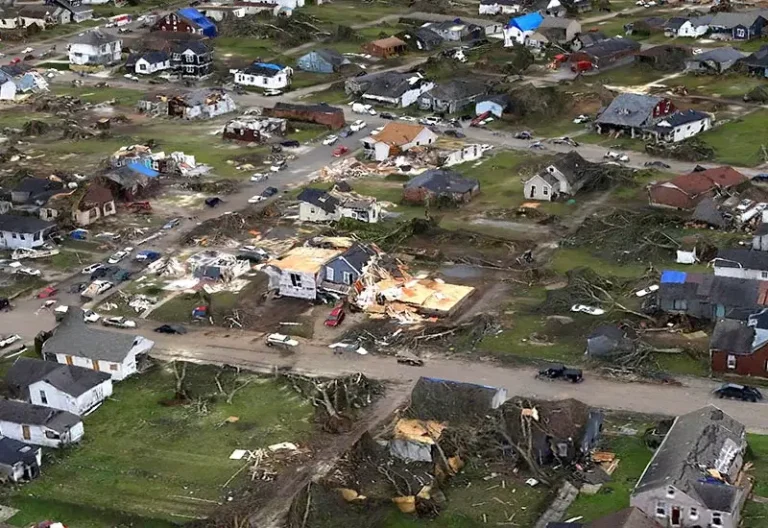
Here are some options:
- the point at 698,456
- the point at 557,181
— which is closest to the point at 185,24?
the point at 557,181

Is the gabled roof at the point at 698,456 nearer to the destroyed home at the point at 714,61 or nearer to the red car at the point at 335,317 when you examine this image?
the red car at the point at 335,317

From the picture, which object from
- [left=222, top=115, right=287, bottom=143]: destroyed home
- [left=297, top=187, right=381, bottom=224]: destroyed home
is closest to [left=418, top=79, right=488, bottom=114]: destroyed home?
[left=222, top=115, right=287, bottom=143]: destroyed home

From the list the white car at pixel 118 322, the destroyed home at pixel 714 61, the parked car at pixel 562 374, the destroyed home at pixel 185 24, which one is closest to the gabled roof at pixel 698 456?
the parked car at pixel 562 374

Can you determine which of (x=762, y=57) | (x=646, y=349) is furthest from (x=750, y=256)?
(x=762, y=57)

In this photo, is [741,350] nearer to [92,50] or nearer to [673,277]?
[673,277]

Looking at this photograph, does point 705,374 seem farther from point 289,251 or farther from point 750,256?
point 289,251

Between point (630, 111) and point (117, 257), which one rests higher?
point (630, 111)
